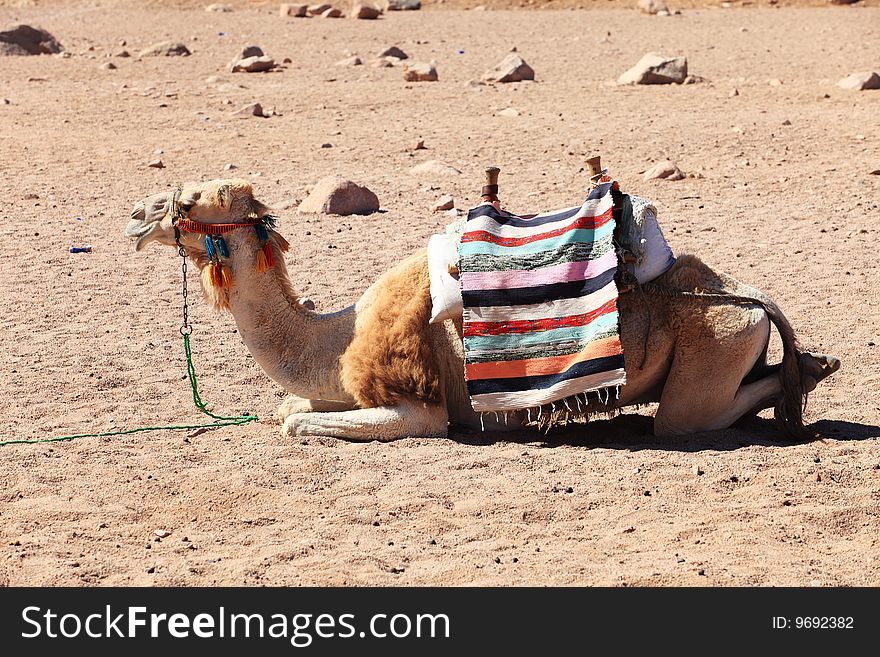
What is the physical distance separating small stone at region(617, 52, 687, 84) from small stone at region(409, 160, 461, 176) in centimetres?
522

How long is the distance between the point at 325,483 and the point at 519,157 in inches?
330

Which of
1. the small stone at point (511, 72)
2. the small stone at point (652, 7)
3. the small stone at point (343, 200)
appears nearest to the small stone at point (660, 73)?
the small stone at point (511, 72)

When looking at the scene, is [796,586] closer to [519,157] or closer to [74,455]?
[74,455]

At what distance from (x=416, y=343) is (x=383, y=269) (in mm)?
3827

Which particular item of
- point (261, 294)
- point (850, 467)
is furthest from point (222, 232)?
point (850, 467)

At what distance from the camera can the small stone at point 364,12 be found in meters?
25.7

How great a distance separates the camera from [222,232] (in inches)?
264

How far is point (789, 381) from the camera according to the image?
6695 millimetres

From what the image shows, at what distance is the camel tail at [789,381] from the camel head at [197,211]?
8.83 ft

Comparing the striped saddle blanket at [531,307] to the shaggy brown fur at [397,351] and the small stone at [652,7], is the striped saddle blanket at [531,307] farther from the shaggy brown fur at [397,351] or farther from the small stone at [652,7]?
the small stone at [652,7]

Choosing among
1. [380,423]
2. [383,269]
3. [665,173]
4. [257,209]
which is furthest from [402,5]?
[380,423]

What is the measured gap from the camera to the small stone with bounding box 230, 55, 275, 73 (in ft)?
65.8

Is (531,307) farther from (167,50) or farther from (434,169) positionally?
(167,50)

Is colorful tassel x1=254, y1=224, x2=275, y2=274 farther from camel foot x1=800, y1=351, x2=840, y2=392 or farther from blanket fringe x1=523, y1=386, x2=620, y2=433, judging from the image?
camel foot x1=800, y1=351, x2=840, y2=392
